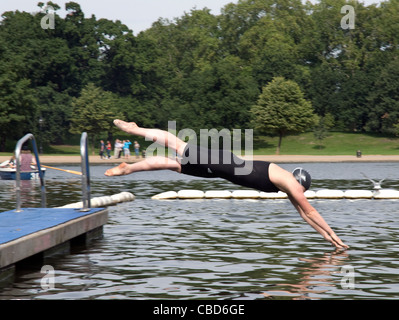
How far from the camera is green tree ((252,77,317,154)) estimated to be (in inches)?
3334

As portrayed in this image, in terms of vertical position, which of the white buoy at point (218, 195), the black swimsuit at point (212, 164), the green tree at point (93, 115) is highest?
the green tree at point (93, 115)

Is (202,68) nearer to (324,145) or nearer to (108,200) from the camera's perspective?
(324,145)

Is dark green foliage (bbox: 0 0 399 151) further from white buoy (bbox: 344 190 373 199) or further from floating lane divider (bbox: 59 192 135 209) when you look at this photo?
white buoy (bbox: 344 190 373 199)

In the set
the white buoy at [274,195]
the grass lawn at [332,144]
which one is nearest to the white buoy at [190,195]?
the white buoy at [274,195]

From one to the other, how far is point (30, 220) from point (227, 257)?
4.23m

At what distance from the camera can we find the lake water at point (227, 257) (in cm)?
1114

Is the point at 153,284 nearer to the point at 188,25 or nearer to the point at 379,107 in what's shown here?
the point at 379,107

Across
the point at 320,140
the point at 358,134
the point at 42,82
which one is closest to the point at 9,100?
the point at 42,82

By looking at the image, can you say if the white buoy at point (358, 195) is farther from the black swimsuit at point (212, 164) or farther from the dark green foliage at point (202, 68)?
the dark green foliage at point (202, 68)

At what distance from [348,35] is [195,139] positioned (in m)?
41.5

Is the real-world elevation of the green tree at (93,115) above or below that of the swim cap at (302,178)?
above

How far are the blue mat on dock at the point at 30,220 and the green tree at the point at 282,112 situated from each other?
6665 centimetres

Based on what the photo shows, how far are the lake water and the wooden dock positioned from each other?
401mm
